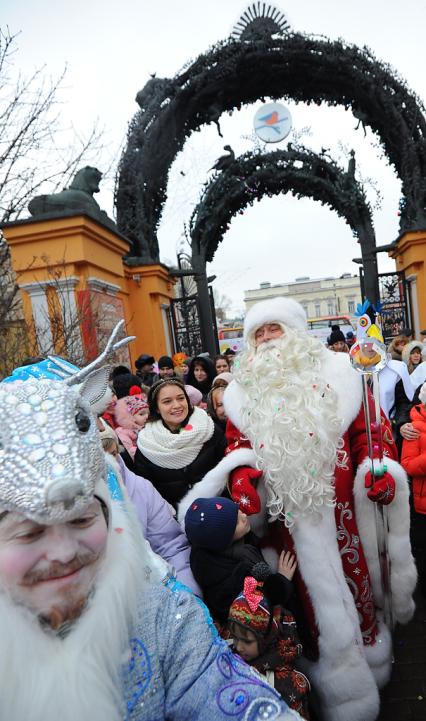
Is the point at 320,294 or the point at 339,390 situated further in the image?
the point at 320,294

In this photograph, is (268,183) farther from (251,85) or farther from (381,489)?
(381,489)

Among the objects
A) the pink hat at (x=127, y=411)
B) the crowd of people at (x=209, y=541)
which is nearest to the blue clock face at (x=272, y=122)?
the crowd of people at (x=209, y=541)

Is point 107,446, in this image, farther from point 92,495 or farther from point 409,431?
point 409,431

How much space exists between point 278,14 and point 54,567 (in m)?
13.3

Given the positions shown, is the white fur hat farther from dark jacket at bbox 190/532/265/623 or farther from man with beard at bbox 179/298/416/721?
dark jacket at bbox 190/532/265/623

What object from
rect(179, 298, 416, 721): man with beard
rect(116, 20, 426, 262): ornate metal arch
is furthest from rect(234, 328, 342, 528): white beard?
rect(116, 20, 426, 262): ornate metal arch

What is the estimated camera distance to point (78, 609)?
32.7 inches

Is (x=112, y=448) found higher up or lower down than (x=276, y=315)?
lower down

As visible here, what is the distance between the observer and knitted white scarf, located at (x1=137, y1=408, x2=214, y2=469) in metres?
2.62

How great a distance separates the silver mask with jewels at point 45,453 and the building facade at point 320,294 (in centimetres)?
5159

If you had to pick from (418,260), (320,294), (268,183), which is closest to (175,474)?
(418,260)

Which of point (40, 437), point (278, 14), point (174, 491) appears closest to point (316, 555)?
point (174, 491)

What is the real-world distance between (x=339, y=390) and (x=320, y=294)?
5483 centimetres

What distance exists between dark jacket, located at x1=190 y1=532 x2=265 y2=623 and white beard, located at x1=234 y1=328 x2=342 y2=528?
0.85 ft
